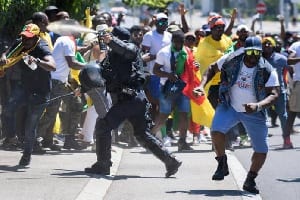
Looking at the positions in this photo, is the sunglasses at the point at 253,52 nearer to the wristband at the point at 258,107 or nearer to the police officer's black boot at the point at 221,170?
the wristband at the point at 258,107

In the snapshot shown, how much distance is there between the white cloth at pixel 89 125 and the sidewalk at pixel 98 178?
354mm

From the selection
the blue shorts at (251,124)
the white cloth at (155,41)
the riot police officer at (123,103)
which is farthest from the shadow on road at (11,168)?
the white cloth at (155,41)

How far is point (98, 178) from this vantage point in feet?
37.6

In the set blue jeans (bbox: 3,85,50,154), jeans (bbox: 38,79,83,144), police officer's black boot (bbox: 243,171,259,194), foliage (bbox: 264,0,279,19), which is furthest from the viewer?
foliage (bbox: 264,0,279,19)

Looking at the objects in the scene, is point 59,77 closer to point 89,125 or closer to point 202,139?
point 89,125

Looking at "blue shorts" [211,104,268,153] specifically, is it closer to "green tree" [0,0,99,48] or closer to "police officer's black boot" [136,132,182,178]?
"police officer's black boot" [136,132,182,178]

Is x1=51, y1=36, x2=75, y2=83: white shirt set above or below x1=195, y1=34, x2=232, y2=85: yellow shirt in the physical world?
above

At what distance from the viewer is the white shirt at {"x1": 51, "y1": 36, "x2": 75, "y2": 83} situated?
45.8 ft

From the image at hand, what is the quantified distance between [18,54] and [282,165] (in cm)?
391

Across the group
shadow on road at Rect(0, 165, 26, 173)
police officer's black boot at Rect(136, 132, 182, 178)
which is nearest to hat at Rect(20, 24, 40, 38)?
shadow on road at Rect(0, 165, 26, 173)

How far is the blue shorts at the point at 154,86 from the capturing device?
51.7 feet

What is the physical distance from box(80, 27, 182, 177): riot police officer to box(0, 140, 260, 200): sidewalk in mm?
251

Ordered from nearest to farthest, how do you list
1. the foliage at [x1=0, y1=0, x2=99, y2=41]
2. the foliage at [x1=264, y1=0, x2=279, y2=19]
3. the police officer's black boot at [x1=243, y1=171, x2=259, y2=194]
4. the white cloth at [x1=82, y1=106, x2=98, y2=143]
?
the police officer's black boot at [x1=243, y1=171, x2=259, y2=194], the foliage at [x1=0, y1=0, x2=99, y2=41], the white cloth at [x1=82, y1=106, x2=98, y2=143], the foliage at [x1=264, y1=0, x2=279, y2=19]

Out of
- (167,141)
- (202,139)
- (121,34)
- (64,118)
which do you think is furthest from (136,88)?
(202,139)
